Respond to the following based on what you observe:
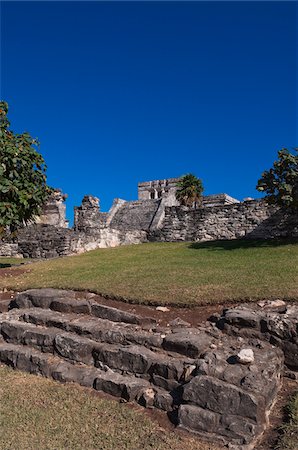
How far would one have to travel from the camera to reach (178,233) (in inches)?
908

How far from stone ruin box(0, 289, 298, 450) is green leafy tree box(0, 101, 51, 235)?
4.73 meters

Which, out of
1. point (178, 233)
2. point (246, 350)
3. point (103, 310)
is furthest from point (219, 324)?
point (178, 233)

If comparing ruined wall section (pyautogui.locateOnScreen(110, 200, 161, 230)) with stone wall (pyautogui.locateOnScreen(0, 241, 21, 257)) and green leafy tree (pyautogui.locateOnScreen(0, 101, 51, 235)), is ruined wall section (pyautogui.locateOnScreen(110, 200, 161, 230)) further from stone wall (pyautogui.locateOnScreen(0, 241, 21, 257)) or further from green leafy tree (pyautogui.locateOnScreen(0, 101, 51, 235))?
green leafy tree (pyautogui.locateOnScreen(0, 101, 51, 235))

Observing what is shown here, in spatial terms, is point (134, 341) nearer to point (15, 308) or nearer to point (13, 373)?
point (13, 373)

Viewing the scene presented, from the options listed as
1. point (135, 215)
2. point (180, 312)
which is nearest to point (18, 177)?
point (180, 312)

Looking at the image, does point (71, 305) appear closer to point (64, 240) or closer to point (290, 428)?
point (290, 428)

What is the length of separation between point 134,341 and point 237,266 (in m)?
6.03

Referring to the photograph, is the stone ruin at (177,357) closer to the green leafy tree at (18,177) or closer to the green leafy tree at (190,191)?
the green leafy tree at (18,177)

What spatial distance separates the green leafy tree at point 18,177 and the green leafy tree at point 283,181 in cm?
1015

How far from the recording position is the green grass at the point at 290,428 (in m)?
4.86

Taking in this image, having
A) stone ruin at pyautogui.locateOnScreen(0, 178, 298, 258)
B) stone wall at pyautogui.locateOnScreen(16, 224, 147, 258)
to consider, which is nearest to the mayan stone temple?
stone wall at pyautogui.locateOnScreen(16, 224, 147, 258)

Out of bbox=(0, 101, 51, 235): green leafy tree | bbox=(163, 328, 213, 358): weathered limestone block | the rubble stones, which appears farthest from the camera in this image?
bbox=(0, 101, 51, 235): green leafy tree

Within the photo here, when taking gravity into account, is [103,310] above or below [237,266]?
below

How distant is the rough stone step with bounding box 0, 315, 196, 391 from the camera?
6465 millimetres
